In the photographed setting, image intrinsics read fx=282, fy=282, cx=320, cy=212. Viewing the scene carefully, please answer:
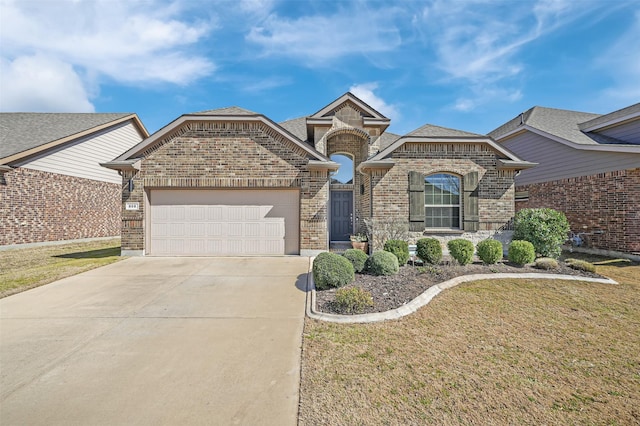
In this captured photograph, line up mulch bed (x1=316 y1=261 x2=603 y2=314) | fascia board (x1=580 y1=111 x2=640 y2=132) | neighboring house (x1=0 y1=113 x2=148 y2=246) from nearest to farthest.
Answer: mulch bed (x1=316 y1=261 x2=603 y2=314), fascia board (x1=580 y1=111 x2=640 y2=132), neighboring house (x1=0 y1=113 x2=148 y2=246)

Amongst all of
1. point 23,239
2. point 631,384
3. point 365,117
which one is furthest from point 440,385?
point 23,239

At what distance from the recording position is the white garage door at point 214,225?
9648 mm

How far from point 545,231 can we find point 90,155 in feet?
66.1

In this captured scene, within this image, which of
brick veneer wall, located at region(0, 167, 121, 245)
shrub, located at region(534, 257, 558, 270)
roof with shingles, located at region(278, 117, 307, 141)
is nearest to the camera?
shrub, located at region(534, 257, 558, 270)

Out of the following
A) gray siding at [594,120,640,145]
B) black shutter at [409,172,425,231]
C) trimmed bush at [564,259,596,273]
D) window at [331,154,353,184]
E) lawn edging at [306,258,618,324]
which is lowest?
lawn edging at [306,258,618,324]

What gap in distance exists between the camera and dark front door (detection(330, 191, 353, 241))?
40.4 feet

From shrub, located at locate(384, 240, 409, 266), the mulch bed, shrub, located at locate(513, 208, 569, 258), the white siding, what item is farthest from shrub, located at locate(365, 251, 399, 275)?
the white siding

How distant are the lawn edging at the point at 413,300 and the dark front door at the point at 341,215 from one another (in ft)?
17.5

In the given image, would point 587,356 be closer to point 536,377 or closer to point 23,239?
point 536,377

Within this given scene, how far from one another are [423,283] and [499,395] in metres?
3.56

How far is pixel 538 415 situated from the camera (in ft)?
8.11

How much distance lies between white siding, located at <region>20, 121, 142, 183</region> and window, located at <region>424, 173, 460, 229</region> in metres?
14.7

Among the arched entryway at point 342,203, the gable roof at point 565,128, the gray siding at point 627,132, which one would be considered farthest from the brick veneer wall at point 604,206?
the arched entryway at point 342,203

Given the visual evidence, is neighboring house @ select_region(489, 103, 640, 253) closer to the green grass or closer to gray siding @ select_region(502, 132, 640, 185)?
gray siding @ select_region(502, 132, 640, 185)
